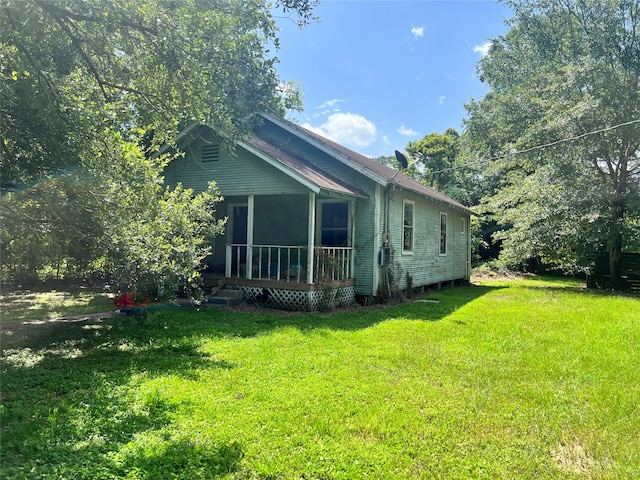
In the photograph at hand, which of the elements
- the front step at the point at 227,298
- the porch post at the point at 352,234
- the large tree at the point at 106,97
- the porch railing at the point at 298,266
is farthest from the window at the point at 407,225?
the large tree at the point at 106,97

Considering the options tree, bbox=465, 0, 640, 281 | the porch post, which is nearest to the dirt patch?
the porch post

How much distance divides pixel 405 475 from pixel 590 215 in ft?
50.7

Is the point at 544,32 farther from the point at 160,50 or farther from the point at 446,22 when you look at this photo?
the point at 160,50

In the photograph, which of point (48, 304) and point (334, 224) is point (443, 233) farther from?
point (48, 304)

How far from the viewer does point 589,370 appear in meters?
5.29

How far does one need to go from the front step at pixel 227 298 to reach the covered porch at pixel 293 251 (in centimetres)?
20

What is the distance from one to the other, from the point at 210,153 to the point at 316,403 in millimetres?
8939

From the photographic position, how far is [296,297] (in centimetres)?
973

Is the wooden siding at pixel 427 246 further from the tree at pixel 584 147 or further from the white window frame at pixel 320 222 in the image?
the tree at pixel 584 147

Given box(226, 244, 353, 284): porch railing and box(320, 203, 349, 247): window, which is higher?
box(320, 203, 349, 247): window

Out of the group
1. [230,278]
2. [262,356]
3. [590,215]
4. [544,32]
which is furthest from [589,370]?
[544,32]

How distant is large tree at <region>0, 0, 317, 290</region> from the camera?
5012 millimetres

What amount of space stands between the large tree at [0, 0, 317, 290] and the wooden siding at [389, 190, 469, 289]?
6.27m

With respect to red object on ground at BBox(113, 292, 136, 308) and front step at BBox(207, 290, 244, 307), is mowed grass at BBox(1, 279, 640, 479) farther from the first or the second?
front step at BBox(207, 290, 244, 307)
